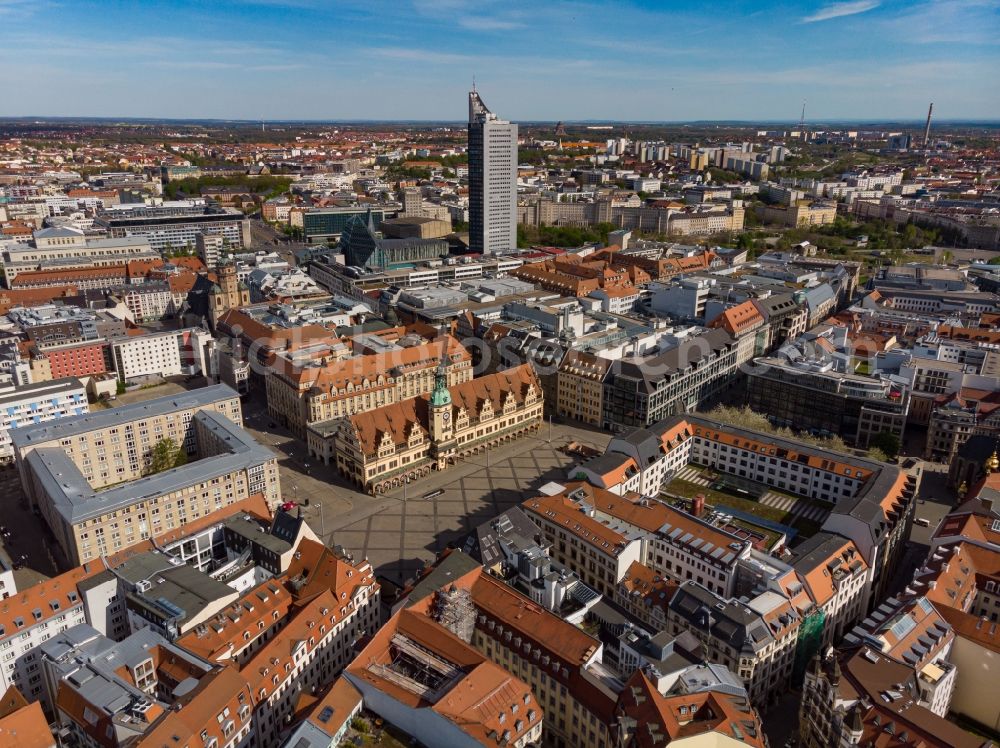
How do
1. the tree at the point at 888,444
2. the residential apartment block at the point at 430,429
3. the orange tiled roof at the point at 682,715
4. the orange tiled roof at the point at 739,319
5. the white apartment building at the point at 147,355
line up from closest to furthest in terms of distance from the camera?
1. the orange tiled roof at the point at 682,715
2. the residential apartment block at the point at 430,429
3. the tree at the point at 888,444
4. the orange tiled roof at the point at 739,319
5. the white apartment building at the point at 147,355

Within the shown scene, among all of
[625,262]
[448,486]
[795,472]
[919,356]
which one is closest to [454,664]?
[448,486]

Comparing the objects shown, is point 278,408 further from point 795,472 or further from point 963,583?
point 963,583

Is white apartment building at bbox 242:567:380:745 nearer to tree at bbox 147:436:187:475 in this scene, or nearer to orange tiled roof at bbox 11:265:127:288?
tree at bbox 147:436:187:475

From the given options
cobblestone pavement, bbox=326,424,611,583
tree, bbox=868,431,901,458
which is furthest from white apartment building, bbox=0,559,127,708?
tree, bbox=868,431,901,458

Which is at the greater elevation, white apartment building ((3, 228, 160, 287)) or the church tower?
white apartment building ((3, 228, 160, 287))

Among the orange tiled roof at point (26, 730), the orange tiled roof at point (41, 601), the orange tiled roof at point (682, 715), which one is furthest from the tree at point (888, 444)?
the orange tiled roof at point (26, 730)

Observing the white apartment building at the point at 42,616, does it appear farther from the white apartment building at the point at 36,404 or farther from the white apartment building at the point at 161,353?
the white apartment building at the point at 161,353
